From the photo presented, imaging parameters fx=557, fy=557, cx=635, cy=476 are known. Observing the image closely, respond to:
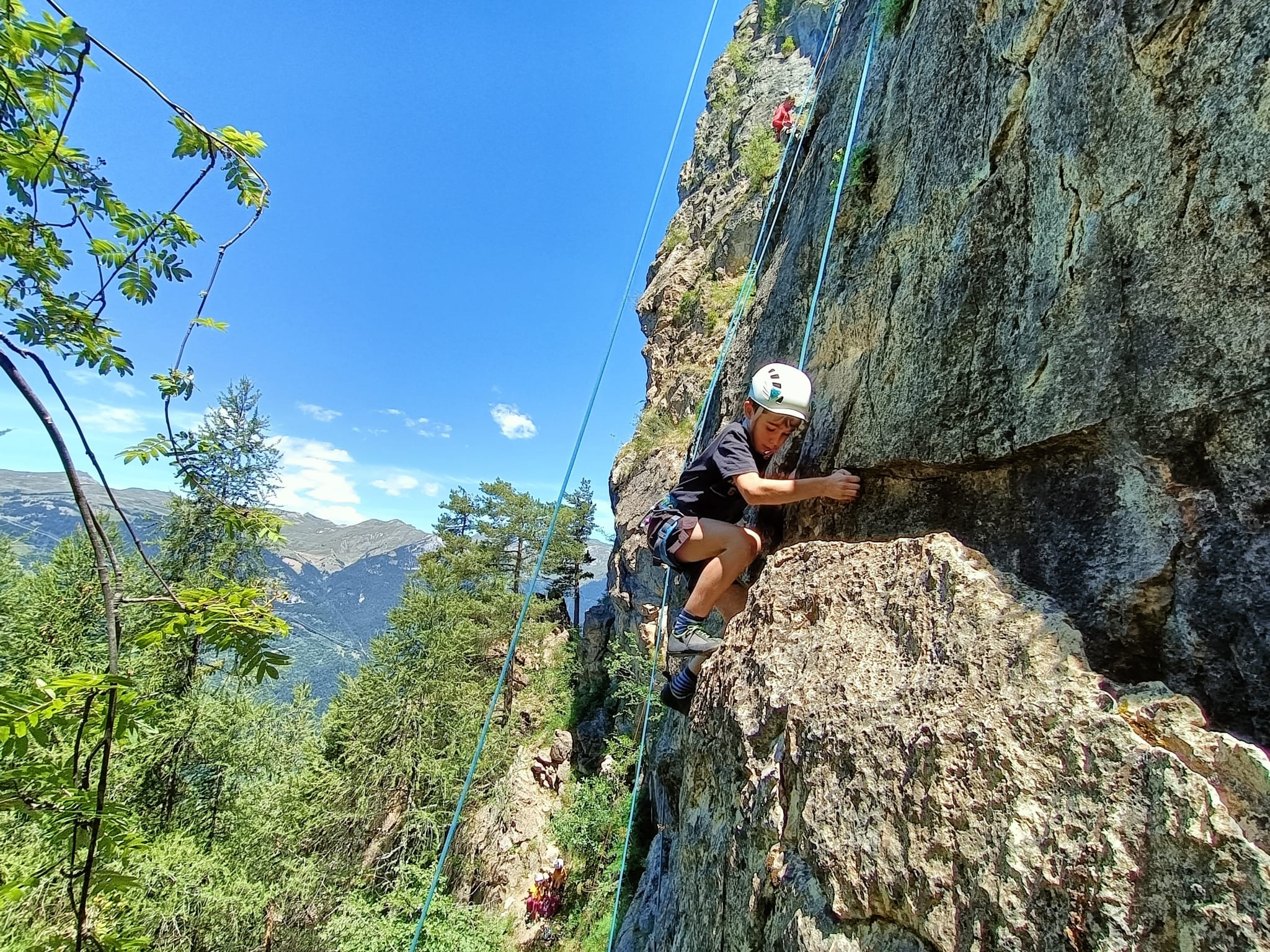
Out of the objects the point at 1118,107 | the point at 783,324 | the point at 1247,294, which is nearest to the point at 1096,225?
the point at 1118,107

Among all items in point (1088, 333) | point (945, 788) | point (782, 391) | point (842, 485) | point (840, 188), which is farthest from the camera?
point (840, 188)

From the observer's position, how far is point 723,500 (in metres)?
4.18

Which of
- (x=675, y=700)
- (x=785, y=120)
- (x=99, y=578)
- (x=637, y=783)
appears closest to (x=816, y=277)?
(x=675, y=700)

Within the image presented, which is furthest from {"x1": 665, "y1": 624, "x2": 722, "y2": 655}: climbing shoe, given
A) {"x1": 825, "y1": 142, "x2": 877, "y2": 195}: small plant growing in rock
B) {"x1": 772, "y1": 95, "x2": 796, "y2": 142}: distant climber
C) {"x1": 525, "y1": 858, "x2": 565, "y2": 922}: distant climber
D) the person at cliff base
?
{"x1": 525, "y1": 858, "x2": 565, "y2": 922}: distant climber

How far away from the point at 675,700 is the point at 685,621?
A: 0.59 metres

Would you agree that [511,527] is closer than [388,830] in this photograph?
No

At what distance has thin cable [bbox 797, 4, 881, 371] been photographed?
443cm

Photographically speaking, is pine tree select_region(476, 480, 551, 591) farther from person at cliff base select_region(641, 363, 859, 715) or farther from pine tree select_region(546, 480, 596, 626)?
person at cliff base select_region(641, 363, 859, 715)

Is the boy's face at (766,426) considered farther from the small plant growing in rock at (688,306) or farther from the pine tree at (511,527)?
the pine tree at (511,527)

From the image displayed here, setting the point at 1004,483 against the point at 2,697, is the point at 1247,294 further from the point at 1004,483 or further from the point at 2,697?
the point at 2,697

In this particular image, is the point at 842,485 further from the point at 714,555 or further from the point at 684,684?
the point at 684,684

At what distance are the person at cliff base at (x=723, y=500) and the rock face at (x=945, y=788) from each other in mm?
520

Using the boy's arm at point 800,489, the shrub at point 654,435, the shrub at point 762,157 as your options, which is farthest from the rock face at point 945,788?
the shrub at point 762,157

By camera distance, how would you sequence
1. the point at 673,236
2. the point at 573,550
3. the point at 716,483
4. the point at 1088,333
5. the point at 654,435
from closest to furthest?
the point at 1088,333 < the point at 716,483 < the point at 654,435 < the point at 673,236 < the point at 573,550
